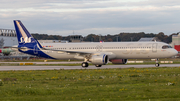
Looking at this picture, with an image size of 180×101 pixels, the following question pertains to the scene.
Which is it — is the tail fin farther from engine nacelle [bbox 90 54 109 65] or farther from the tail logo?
engine nacelle [bbox 90 54 109 65]

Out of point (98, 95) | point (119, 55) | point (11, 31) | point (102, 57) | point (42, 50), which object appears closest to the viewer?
point (98, 95)

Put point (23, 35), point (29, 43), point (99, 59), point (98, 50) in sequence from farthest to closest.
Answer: point (23, 35) < point (29, 43) < point (98, 50) < point (99, 59)

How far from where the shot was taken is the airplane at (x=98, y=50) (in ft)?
142

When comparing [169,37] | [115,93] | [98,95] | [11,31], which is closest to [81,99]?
[98,95]

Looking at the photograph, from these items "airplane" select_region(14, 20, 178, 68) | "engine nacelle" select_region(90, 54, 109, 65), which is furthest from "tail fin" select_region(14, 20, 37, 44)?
"engine nacelle" select_region(90, 54, 109, 65)

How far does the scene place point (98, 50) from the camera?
46000 millimetres

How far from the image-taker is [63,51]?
46.3 meters

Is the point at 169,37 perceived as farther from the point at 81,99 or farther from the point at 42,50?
the point at 81,99

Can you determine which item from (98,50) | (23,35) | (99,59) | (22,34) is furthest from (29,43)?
(99,59)

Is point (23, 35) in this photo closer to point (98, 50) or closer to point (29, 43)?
point (29, 43)

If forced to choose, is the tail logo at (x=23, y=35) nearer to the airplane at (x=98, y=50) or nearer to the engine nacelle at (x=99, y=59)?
the airplane at (x=98, y=50)

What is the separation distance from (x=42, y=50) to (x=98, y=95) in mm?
34682

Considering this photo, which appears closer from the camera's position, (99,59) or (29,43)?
(99,59)

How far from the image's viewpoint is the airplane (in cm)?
4328
